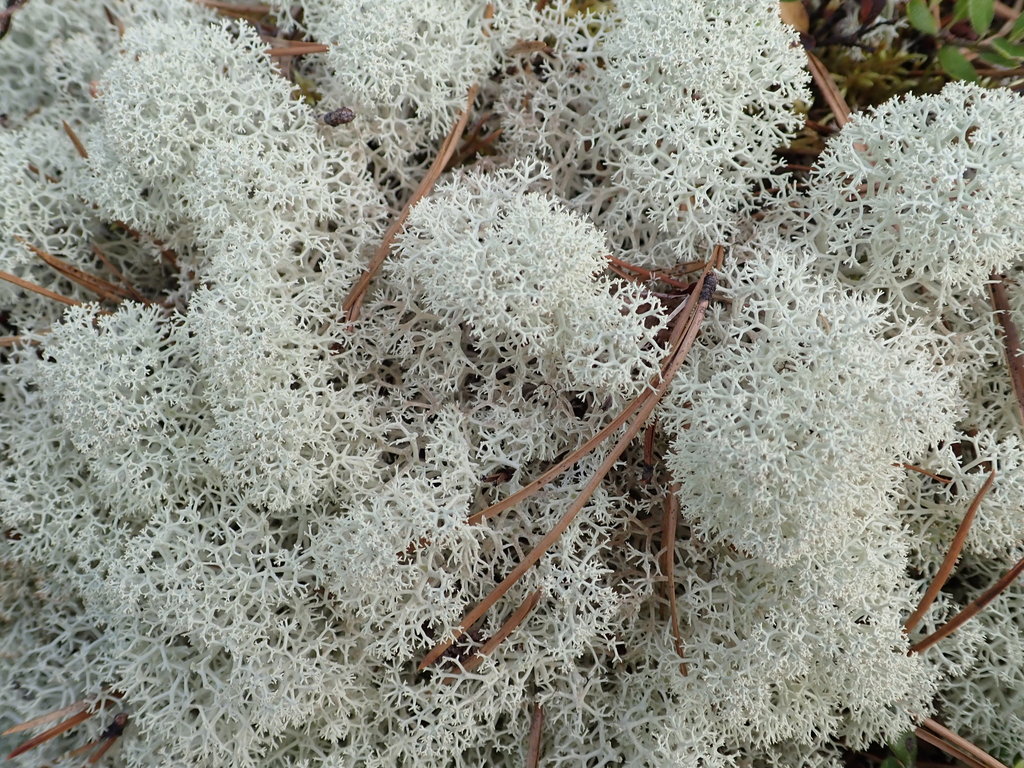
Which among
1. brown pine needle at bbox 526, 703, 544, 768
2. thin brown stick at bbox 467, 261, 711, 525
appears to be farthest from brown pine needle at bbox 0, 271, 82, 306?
brown pine needle at bbox 526, 703, 544, 768

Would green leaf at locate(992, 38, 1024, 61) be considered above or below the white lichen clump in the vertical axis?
above

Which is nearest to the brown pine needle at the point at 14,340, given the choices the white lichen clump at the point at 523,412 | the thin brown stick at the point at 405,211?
the white lichen clump at the point at 523,412

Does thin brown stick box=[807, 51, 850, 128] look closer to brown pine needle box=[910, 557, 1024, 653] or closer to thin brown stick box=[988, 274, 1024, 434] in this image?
thin brown stick box=[988, 274, 1024, 434]

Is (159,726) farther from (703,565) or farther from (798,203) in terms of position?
(798,203)

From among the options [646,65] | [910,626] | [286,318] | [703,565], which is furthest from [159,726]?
[646,65]

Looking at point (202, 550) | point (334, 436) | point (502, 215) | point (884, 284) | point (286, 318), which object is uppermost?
point (884, 284)

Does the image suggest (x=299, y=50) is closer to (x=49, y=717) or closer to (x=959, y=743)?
(x=49, y=717)
